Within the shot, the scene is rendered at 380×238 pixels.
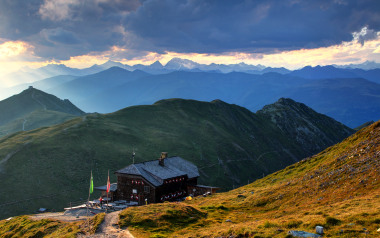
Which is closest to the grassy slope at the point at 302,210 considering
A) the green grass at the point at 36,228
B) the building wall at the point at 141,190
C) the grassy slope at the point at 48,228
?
the grassy slope at the point at 48,228

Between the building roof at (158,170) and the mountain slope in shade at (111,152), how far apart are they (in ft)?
119

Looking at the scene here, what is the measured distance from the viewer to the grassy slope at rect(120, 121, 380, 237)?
21.1 m

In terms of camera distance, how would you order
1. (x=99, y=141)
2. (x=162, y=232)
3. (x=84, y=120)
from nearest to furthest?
(x=162, y=232) < (x=99, y=141) < (x=84, y=120)

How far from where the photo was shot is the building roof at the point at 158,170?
63.2 metres

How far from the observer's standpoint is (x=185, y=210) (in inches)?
1387

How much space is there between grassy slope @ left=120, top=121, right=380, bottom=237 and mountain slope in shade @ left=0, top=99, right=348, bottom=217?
2507 inches

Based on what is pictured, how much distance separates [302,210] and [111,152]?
104568 millimetres

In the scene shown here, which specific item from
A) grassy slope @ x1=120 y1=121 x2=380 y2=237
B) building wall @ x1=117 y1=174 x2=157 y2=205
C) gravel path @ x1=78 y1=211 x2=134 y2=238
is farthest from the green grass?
building wall @ x1=117 y1=174 x2=157 y2=205

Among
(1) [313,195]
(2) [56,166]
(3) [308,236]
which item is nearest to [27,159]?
(2) [56,166]

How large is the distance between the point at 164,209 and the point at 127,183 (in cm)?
3023

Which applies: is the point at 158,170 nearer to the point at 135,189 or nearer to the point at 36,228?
the point at 135,189

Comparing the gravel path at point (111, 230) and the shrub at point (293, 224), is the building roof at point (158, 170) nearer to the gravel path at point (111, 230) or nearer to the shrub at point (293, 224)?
the gravel path at point (111, 230)

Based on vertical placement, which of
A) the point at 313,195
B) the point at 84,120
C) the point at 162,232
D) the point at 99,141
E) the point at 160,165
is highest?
the point at 84,120

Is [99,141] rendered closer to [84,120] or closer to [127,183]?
[84,120]
